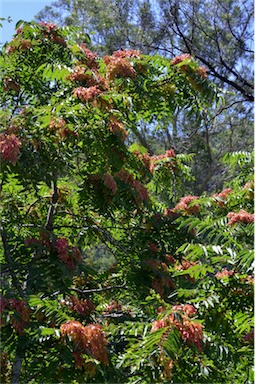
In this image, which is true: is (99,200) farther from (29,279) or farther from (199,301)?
(199,301)

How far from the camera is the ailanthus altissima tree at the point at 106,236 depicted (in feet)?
6.10

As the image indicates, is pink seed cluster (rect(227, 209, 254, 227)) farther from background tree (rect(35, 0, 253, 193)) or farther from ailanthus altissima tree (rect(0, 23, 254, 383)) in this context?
background tree (rect(35, 0, 253, 193))

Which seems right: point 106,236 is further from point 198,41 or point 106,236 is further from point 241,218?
point 198,41

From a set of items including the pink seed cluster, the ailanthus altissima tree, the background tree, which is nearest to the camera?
the ailanthus altissima tree

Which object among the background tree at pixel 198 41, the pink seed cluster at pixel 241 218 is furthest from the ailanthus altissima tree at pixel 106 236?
the background tree at pixel 198 41

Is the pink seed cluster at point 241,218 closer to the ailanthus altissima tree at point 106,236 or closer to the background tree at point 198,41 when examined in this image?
the ailanthus altissima tree at point 106,236

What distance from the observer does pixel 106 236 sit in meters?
2.67

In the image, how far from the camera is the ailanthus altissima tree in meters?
1.86

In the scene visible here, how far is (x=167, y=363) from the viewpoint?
5.32 ft

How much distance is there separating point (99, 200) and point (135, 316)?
628 millimetres

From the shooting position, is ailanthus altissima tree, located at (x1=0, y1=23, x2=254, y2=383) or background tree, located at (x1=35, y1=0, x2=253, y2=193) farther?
background tree, located at (x1=35, y1=0, x2=253, y2=193)

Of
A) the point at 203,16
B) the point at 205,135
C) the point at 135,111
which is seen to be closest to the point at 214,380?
the point at 135,111

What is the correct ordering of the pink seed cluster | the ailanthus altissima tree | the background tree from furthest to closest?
the background tree, the pink seed cluster, the ailanthus altissima tree

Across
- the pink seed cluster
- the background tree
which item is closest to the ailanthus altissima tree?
the pink seed cluster
